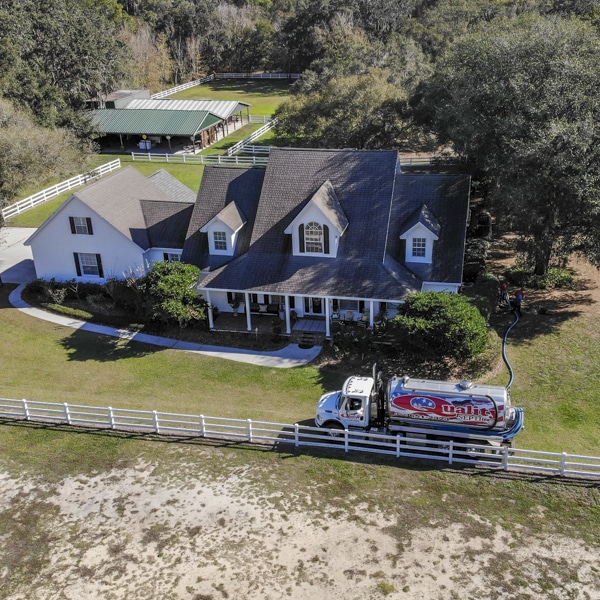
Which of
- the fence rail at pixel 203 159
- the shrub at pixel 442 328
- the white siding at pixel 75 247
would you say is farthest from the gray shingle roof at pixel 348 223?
the fence rail at pixel 203 159

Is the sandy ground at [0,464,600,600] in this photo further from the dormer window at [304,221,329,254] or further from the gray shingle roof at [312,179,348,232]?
the gray shingle roof at [312,179,348,232]

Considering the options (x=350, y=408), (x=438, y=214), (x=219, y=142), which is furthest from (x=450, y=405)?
(x=219, y=142)

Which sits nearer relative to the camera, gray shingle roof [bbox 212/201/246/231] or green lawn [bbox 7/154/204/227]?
gray shingle roof [bbox 212/201/246/231]

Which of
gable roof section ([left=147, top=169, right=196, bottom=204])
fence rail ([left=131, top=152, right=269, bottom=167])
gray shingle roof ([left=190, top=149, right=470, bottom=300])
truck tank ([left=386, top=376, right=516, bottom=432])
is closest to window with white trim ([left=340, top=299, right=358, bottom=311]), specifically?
gray shingle roof ([left=190, top=149, right=470, bottom=300])

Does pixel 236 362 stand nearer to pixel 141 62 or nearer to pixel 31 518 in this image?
pixel 31 518

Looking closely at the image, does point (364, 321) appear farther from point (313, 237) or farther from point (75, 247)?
point (75, 247)

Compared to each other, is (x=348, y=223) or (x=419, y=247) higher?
(x=348, y=223)
